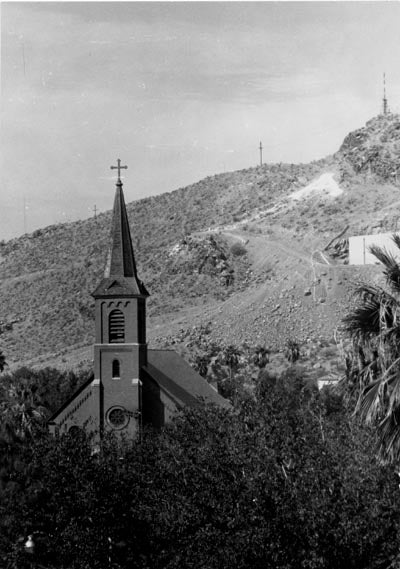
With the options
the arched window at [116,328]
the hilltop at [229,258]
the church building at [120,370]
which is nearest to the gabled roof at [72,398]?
the church building at [120,370]

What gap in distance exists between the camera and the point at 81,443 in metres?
33.9

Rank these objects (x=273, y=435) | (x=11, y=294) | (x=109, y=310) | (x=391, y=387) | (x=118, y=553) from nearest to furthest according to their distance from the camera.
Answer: (x=391, y=387) < (x=118, y=553) < (x=273, y=435) < (x=109, y=310) < (x=11, y=294)

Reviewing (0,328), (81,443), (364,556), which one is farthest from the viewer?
(0,328)

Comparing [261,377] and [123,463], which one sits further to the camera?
[261,377]

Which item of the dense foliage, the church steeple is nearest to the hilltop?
the church steeple

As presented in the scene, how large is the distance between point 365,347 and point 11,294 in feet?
465

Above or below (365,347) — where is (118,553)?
below

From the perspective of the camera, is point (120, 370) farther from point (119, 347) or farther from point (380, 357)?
point (380, 357)

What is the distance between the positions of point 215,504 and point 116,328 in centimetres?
3380

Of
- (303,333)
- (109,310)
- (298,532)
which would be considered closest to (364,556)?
(298,532)

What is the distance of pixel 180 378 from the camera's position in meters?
67.4

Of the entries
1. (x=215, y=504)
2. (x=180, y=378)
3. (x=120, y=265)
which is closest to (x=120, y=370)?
Result: (x=120, y=265)

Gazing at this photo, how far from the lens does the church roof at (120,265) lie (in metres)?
59.4

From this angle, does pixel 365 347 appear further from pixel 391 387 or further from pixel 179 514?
pixel 179 514
